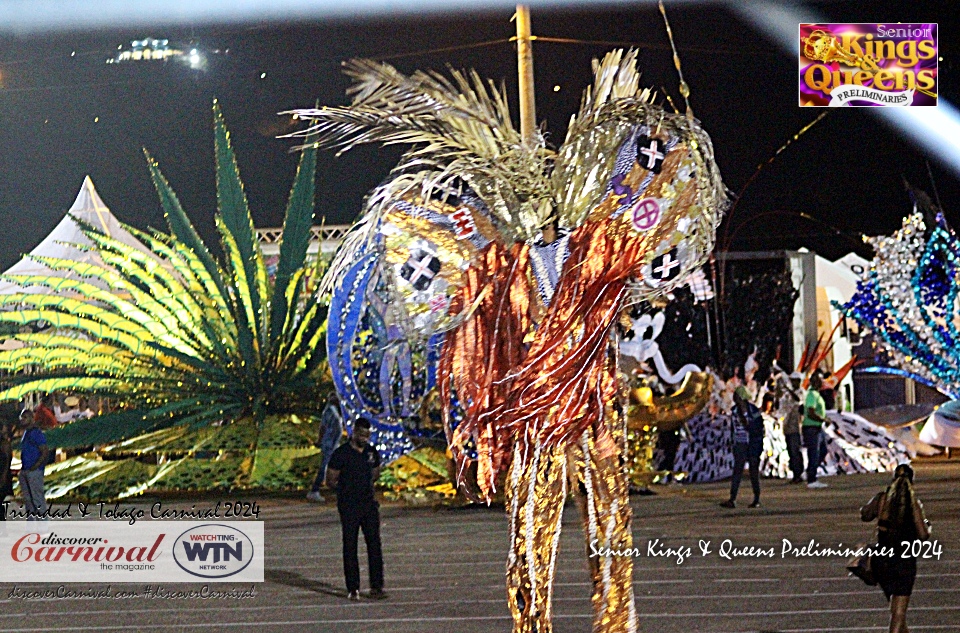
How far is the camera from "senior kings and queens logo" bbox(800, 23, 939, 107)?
823cm

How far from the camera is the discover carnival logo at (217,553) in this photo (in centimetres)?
782

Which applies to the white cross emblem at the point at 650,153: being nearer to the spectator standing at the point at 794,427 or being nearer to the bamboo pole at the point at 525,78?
the bamboo pole at the point at 525,78

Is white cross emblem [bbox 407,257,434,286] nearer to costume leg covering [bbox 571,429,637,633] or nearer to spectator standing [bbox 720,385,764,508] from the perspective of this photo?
costume leg covering [bbox 571,429,637,633]

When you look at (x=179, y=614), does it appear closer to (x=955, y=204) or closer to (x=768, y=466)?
(x=768, y=466)

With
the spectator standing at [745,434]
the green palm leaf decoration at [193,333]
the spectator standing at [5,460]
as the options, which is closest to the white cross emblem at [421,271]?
the spectator standing at [5,460]

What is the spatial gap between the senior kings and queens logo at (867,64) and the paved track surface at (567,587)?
3.23 meters

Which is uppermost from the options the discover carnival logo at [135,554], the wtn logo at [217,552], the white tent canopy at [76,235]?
the white tent canopy at [76,235]

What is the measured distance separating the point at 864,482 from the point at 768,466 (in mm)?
1304

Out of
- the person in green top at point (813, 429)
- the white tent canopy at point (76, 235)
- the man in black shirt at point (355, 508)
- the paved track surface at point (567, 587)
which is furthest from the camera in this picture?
the white tent canopy at point (76, 235)

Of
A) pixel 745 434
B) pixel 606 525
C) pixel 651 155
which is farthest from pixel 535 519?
pixel 745 434

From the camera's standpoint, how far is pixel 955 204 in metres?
16.3

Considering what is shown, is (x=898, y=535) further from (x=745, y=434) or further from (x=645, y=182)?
(x=745, y=434)

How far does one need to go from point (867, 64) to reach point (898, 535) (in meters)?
3.98

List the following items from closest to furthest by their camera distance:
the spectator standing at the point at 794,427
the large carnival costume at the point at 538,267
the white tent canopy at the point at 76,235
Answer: the large carnival costume at the point at 538,267 < the spectator standing at the point at 794,427 < the white tent canopy at the point at 76,235
